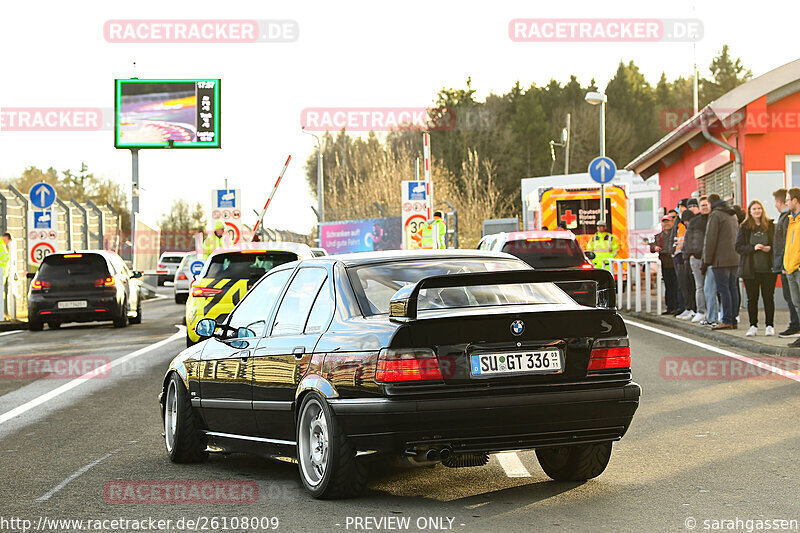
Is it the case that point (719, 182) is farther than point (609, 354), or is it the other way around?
point (719, 182)

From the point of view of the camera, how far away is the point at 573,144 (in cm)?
9550

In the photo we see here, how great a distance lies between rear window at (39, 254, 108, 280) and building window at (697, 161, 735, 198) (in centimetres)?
1334

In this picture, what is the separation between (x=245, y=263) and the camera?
51.3 feet

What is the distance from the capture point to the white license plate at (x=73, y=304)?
938 inches

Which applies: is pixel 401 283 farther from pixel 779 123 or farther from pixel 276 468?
pixel 779 123

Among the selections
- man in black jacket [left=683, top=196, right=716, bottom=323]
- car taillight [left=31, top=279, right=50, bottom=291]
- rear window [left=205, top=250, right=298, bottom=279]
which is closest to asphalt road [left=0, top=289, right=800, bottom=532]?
rear window [left=205, top=250, right=298, bottom=279]

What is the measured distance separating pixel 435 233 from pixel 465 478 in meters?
22.8

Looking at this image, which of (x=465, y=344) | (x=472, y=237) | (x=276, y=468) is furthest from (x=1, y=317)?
(x=472, y=237)

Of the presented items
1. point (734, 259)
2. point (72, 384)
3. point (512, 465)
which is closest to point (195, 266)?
point (734, 259)

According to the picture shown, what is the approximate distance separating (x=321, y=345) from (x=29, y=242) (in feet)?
78.1

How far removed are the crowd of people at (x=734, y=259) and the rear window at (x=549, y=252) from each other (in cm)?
195

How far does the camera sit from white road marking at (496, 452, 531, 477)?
296 inches

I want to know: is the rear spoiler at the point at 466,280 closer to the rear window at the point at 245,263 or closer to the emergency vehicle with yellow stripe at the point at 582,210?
the rear window at the point at 245,263

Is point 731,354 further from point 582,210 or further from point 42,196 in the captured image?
A: point 582,210
